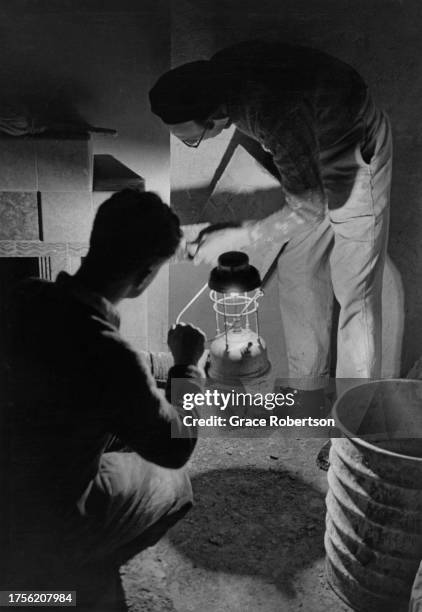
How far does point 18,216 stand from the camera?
2.73 meters

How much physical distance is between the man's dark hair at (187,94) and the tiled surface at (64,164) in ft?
0.99

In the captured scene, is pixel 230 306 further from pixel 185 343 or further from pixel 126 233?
pixel 126 233

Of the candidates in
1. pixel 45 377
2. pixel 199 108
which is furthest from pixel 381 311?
pixel 45 377

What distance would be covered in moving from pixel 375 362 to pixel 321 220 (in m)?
0.67

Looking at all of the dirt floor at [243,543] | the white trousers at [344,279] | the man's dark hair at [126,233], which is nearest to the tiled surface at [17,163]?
the man's dark hair at [126,233]

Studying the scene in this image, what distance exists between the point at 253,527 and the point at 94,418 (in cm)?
94

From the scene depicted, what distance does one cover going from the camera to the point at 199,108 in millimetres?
2664

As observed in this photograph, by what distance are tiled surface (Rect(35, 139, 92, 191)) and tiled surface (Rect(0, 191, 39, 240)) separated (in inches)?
3.0

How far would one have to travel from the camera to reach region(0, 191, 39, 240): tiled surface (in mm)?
2705

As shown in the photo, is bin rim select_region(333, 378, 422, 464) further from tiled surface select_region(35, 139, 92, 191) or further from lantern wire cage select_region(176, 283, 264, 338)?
tiled surface select_region(35, 139, 92, 191)

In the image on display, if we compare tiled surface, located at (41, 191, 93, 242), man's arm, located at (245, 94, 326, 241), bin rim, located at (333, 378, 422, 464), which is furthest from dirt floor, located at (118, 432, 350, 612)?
tiled surface, located at (41, 191, 93, 242)

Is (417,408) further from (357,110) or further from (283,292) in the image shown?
(357,110)

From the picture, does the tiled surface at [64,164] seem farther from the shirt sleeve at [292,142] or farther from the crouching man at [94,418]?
the shirt sleeve at [292,142]

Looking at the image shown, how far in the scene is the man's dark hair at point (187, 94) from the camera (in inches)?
103
